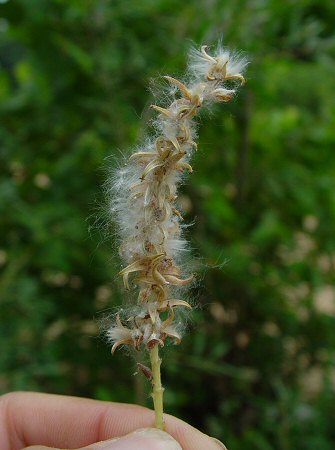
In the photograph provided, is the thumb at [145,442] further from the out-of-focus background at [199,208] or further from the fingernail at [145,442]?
the out-of-focus background at [199,208]

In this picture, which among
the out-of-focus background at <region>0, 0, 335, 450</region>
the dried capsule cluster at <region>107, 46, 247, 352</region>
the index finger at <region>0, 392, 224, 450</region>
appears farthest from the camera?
the out-of-focus background at <region>0, 0, 335, 450</region>

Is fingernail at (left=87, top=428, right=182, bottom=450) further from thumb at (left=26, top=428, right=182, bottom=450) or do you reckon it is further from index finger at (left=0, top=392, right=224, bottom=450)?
index finger at (left=0, top=392, right=224, bottom=450)

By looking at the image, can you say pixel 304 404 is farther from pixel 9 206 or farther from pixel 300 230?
pixel 9 206

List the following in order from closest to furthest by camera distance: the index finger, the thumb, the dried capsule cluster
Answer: the dried capsule cluster → the thumb → the index finger

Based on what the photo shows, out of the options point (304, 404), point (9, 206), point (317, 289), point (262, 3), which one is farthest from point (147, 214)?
point (304, 404)

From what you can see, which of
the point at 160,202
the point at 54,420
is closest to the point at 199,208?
the point at 54,420

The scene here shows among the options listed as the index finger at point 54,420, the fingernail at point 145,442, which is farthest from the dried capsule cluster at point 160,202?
the index finger at point 54,420

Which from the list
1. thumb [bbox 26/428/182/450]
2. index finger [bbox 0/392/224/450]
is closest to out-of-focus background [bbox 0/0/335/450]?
index finger [bbox 0/392/224/450]
